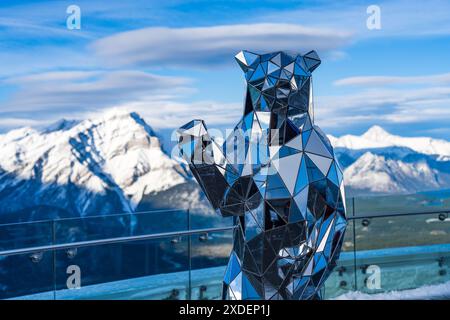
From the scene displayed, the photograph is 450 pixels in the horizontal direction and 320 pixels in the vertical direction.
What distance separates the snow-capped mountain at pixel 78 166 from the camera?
3503cm

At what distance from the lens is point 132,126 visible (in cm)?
3556

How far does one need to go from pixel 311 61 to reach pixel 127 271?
8.53 ft

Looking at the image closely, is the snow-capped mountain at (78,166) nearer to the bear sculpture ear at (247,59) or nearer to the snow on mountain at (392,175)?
the snow on mountain at (392,175)

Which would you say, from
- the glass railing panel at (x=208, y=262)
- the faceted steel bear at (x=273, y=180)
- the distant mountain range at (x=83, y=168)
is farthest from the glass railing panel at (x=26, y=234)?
the distant mountain range at (x=83, y=168)

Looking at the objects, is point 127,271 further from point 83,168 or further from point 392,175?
point 83,168

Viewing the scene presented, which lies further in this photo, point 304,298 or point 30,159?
point 30,159

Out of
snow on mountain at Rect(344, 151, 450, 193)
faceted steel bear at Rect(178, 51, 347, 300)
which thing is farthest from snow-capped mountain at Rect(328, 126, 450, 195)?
faceted steel bear at Rect(178, 51, 347, 300)

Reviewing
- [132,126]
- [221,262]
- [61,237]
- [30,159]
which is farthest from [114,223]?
[30,159]

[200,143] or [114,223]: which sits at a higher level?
[200,143]

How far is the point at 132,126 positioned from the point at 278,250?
3280 cm

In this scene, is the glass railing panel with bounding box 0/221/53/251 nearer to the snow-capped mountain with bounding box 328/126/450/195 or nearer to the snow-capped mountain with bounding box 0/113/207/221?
the snow-capped mountain with bounding box 328/126/450/195

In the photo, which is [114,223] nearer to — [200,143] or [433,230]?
[200,143]

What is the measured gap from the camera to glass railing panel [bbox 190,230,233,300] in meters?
5.14

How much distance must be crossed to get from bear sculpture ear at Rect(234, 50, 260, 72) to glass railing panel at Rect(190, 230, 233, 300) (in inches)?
84.6
